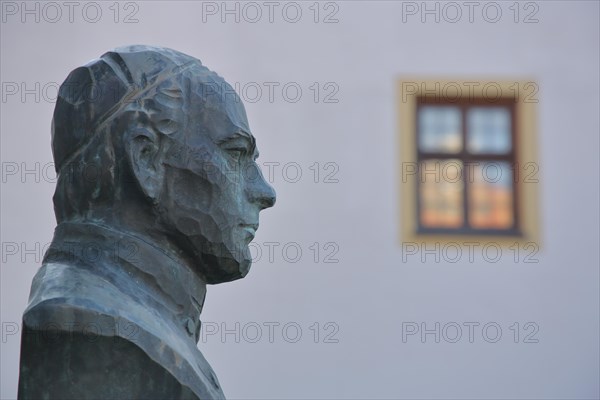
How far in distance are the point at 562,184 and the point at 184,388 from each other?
36.7 ft

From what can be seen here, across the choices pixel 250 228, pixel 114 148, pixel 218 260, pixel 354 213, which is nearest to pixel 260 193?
pixel 250 228

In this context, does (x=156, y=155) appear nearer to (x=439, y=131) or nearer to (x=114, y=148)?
(x=114, y=148)

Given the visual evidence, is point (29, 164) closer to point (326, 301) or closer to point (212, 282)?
point (326, 301)

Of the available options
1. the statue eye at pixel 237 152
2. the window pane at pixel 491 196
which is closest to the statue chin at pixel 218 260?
the statue eye at pixel 237 152

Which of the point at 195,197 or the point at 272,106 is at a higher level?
the point at 272,106

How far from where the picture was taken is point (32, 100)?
536 inches

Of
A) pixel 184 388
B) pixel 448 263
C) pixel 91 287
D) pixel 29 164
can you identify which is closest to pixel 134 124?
pixel 91 287

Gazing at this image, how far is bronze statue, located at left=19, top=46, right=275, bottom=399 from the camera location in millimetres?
Answer: 3822

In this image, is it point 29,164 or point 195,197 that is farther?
point 29,164

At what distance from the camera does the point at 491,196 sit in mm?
14758

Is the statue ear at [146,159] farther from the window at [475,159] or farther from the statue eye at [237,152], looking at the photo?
the window at [475,159]

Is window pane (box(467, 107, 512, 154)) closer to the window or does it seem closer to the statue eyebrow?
the window

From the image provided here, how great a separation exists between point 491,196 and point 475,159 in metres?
0.39

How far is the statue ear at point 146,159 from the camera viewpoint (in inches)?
154
